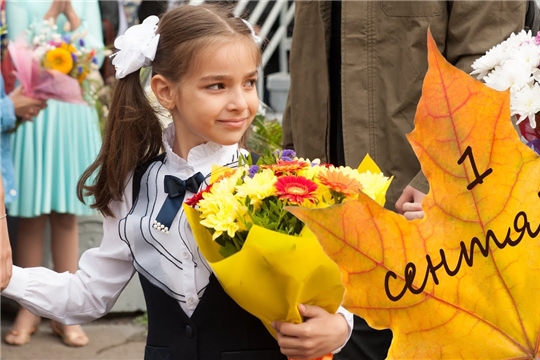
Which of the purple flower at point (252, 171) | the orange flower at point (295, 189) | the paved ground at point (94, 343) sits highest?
the orange flower at point (295, 189)

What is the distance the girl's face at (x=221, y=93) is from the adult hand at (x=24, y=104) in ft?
7.59

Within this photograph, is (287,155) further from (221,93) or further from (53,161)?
(53,161)

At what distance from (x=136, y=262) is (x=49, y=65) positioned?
2.32 meters

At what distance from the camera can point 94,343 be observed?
4.45 m

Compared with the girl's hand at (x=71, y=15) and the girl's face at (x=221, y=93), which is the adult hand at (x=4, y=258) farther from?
the girl's hand at (x=71, y=15)

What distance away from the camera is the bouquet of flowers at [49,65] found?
3.91m

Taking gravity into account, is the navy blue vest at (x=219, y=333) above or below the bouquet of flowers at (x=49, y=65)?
above

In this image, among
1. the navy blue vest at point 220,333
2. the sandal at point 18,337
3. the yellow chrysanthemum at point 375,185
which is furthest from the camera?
the sandal at point 18,337

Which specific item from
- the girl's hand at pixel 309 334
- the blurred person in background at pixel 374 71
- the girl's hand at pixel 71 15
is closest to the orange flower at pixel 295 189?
the girl's hand at pixel 309 334

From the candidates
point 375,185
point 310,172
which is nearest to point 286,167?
point 310,172

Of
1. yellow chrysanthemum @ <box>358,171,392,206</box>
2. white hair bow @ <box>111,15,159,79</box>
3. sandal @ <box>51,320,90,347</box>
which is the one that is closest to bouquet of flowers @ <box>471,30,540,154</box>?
yellow chrysanthemum @ <box>358,171,392,206</box>

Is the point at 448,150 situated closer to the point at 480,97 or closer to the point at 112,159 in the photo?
the point at 480,97

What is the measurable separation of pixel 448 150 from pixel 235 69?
3.47ft

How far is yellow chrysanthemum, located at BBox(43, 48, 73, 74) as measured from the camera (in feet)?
12.8
